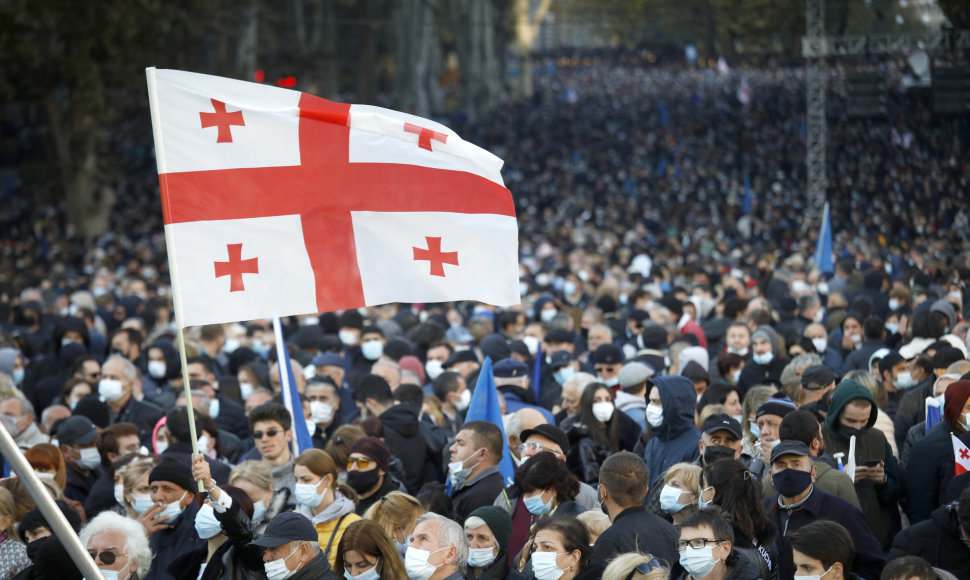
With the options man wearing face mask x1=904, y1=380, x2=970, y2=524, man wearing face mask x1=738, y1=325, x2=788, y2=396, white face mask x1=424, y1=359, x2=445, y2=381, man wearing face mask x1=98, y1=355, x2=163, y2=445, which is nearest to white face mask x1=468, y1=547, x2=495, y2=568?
man wearing face mask x1=904, y1=380, x2=970, y2=524

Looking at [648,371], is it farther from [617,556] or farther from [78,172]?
[78,172]

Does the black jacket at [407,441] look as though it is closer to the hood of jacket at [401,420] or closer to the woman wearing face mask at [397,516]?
the hood of jacket at [401,420]

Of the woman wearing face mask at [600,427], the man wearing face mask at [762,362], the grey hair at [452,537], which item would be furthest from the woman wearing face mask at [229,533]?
the man wearing face mask at [762,362]

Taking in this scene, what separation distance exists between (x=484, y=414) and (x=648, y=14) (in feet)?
247

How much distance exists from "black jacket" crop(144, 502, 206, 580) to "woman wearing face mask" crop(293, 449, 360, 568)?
530 millimetres

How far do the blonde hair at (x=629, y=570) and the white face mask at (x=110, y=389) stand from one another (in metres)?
6.04

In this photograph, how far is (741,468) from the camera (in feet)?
19.4

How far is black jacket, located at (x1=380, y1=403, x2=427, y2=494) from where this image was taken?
8367 mm

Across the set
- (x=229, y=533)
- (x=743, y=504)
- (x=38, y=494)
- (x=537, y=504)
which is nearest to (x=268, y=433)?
(x=229, y=533)

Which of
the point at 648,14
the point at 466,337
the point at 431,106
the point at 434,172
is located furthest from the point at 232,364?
the point at 648,14

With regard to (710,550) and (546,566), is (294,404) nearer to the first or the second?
(546,566)

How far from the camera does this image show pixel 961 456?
6.57 m

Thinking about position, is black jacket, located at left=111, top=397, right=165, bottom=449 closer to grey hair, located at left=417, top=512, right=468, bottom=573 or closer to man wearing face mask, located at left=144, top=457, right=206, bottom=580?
man wearing face mask, located at left=144, top=457, right=206, bottom=580

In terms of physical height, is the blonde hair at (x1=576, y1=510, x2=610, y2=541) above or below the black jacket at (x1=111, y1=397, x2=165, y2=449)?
above
